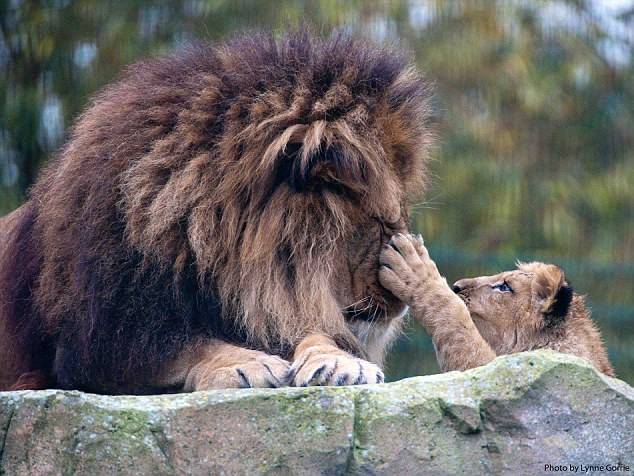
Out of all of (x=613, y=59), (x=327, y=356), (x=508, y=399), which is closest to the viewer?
(x=508, y=399)

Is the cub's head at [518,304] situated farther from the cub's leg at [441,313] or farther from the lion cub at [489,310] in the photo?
the cub's leg at [441,313]

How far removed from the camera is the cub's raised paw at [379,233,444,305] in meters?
3.71

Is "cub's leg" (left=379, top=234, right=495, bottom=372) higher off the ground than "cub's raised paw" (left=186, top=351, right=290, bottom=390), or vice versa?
"cub's raised paw" (left=186, top=351, right=290, bottom=390)

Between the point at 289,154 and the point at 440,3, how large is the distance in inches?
249

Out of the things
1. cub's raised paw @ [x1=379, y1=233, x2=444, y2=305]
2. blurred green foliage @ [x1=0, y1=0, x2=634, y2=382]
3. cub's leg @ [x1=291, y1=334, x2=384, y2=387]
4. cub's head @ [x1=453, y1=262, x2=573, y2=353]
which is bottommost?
blurred green foliage @ [x1=0, y1=0, x2=634, y2=382]

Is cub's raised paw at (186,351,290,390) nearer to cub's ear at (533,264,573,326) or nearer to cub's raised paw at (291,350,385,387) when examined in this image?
cub's raised paw at (291,350,385,387)

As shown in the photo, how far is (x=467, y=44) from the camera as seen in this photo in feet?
31.9

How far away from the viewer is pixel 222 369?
325cm

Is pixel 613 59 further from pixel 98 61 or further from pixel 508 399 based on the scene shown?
pixel 508 399

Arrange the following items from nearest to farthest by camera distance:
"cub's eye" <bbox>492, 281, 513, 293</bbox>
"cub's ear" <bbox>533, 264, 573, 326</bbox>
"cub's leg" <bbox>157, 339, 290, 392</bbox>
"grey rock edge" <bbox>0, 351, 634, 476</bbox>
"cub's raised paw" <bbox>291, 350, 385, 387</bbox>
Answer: "grey rock edge" <bbox>0, 351, 634, 476</bbox> < "cub's raised paw" <bbox>291, 350, 385, 387</bbox> < "cub's leg" <bbox>157, 339, 290, 392</bbox> < "cub's ear" <bbox>533, 264, 573, 326</bbox> < "cub's eye" <bbox>492, 281, 513, 293</bbox>

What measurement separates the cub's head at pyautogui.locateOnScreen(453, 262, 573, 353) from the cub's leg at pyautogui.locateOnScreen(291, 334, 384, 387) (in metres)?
1.10

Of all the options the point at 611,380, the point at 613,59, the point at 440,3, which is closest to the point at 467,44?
the point at 440,3

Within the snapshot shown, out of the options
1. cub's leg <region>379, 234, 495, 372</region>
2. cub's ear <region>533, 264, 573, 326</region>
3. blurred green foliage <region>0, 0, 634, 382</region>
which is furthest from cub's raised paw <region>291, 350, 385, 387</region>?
blurred green foliage <region>0, 0, 634, 382</region>

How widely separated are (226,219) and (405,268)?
59 centimetres
